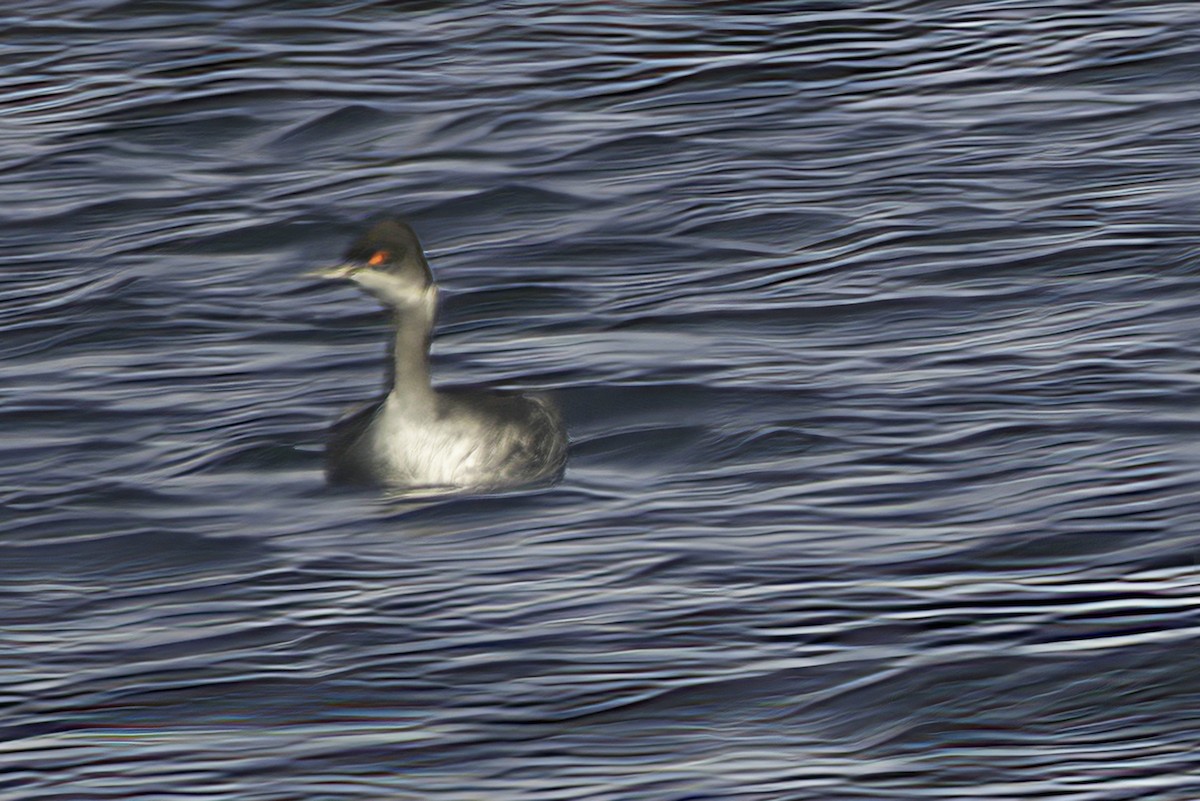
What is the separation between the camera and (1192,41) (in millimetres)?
13852

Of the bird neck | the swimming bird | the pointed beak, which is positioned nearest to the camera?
the swimming bird

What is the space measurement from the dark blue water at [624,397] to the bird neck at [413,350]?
1.45 feet

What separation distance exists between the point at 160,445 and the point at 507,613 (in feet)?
7.04

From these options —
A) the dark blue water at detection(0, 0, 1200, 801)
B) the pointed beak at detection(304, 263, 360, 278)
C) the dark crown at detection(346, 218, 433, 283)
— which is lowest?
the dark blue water at detection(0, 0, 1200, 801)

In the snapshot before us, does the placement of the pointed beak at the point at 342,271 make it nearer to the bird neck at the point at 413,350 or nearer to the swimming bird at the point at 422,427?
the swimming bird at the point at 422,427

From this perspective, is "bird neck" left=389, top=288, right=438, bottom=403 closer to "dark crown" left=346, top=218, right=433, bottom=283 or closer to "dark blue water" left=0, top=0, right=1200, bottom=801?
"dark crown" left=346, top=218, right=433, bottom=283

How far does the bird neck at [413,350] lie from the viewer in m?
9.33

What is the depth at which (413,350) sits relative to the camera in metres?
9.37

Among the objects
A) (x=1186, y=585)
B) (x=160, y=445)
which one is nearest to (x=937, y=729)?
(x=1186, y=585)

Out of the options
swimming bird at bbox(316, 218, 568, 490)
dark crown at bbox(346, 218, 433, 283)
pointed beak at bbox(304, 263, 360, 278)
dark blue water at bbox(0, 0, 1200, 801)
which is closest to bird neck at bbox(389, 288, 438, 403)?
swimming bird at bbox(316, 218, 568, 490)

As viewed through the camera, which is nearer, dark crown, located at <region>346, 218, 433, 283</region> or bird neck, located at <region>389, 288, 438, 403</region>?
bird neck, located at <region>389, 288, 438, 403</region>

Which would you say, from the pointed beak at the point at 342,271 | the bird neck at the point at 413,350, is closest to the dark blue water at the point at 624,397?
the bird neck at the point at 413,350

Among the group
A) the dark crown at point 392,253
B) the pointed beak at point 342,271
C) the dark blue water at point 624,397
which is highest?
the dark crown at point 392,253

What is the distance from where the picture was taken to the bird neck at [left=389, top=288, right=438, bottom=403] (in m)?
9.33
